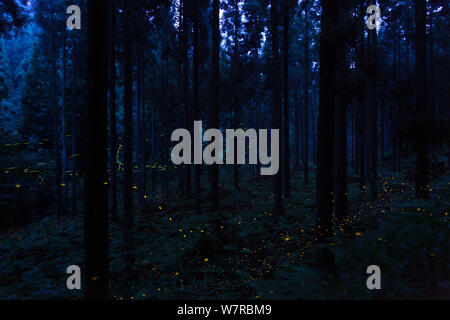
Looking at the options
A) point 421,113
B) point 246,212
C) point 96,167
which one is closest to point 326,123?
point 421,113

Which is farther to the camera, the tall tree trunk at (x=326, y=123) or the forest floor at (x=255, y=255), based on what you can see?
the tall tree trunk at (x=326, y=123)

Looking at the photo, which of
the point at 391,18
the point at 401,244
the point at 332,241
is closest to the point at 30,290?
the point at 332,241

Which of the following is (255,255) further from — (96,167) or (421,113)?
(421,113)

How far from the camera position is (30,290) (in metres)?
7.13

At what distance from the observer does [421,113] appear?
24.8 feet

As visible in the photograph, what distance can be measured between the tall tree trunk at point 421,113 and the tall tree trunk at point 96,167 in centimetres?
863

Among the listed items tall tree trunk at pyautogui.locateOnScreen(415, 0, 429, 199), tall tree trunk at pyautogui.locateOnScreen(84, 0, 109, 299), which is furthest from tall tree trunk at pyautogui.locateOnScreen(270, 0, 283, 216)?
tall tree trunk at pyautogui.locateOnScreen(84, 0, 109, 299)

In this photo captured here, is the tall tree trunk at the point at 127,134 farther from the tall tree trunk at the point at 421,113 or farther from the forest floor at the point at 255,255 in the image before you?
the tall tree trunk at the point at 421,113

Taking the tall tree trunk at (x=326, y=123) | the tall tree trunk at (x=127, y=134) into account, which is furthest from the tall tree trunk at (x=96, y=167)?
the tall tree trunk at (x=127, y=134)

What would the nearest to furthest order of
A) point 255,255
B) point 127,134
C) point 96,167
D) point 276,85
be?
point 96,167 → point 255,255 → point 127,134 → point 276,85

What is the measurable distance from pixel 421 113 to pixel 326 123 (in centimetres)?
374

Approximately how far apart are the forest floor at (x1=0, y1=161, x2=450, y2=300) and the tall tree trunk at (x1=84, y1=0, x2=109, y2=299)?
182cm

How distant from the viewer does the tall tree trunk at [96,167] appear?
4.84 meters

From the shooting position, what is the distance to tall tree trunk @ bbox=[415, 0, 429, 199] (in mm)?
7684
